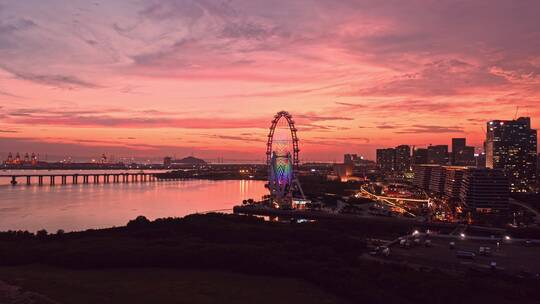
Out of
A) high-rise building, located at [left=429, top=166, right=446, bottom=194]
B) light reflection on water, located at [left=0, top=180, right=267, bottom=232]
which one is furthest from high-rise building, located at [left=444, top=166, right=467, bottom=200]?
light reflection on water, located at [left=0, top=180, right=267, bottom=232]

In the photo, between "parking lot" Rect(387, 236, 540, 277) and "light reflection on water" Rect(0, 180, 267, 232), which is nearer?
"parking lot" Rect(387, 236, 540, 277)

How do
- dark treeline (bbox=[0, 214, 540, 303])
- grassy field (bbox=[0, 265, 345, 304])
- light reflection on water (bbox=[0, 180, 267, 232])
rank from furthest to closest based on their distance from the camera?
1. light reflection on water (bbox=[0, 180, 267, 232])
2. dark treeline (bbox=[0, 214, 540, 303])
3. grassy field (bbox=[0, 265, 345, 304])

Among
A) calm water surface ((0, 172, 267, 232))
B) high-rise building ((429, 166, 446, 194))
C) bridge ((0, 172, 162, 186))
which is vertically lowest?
calm water surface ((0, 172, 267, 232))

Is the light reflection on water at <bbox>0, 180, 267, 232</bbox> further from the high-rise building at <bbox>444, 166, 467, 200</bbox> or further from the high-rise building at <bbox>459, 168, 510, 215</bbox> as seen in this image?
the high-rise building at <bbox>444, 166, 467, 200</bbox>

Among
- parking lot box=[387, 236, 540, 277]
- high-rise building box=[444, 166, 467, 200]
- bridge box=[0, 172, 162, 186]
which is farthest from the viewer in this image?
bridge box=[0, 172, 162, 186]

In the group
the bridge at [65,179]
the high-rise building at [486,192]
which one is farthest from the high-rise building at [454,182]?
the bridge at [65,179]

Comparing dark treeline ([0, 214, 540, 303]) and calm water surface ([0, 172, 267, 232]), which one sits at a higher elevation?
dark treeline ([0, 214, 540, 303])

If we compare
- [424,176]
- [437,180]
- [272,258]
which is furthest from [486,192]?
[272,258]

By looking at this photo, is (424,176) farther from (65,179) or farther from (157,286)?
A: (65,179)
